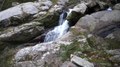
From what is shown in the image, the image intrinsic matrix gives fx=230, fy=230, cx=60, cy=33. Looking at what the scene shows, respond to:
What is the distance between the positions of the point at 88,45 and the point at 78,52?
2.81 ft

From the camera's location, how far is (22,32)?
15.0 metres

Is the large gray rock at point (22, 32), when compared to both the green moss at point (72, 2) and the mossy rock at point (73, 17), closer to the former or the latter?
the mossy rock at point (73, 17)

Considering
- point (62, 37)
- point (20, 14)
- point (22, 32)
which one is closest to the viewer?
point (62, 37)

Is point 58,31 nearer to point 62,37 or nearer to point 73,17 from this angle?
point 73,17

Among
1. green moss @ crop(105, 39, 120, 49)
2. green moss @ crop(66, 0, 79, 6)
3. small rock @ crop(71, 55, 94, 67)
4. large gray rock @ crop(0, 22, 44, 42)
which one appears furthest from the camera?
green moss @ crop(66, 0, 79, 6)

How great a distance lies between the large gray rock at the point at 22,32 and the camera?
49.1 ft

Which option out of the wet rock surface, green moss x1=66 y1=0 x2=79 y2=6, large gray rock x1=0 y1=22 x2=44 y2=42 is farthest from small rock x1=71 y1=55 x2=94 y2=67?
green moss x1=66 y1=0 x2=79 y2=6

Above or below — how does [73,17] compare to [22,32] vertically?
above

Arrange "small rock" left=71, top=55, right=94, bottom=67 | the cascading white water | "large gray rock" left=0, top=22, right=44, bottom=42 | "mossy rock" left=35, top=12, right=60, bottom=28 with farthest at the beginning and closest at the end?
1. "mossy rock" left=35, top=12, right=60, bottom=28
2. the cascading white water
3. "large gray rock" left=0, top=22, right=44, bottom=42
4. "small rock" left=71, top=55, right=94, bottom=67

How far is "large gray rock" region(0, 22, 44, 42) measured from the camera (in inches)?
589

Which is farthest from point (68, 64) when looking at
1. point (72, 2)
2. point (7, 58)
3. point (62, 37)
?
point (72, 2)

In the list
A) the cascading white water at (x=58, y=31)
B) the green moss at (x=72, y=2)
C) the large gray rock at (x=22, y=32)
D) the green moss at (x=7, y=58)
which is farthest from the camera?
the green moss at (x=72, y=2)

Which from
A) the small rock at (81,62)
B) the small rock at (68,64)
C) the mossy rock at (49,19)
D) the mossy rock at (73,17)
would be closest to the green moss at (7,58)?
the mossy rock at (49,19)

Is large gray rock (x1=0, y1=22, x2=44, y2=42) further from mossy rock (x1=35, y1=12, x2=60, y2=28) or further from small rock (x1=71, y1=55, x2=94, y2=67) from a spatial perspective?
small rock (x1=71, y1=55, x2=94, y2=67)
